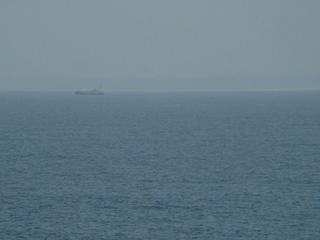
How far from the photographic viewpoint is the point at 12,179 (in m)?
54.5

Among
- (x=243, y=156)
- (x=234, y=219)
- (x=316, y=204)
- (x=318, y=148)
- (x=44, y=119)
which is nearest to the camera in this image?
(x=234, y=219)

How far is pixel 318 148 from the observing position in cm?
7662

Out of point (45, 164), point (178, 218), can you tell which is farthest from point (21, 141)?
point (178, 218)

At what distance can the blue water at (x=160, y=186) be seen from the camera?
3975cm

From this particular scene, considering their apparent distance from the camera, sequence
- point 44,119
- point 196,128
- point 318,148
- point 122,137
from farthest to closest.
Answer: point 44,119 → point 196,128 → point 122,137 → point 318,148

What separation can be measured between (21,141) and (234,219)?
47.6 metres

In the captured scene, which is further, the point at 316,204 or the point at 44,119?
the point at 44,119

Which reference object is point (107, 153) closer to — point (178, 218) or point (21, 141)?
point (21, 141)

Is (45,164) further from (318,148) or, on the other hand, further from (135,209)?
(318,148)

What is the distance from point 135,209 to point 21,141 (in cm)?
4339

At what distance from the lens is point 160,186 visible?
170 feet

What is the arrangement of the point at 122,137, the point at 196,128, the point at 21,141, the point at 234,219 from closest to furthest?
1. the point at 234,219
2. the point at 21,141
3. the point at 122,137
4. the point at 196,128

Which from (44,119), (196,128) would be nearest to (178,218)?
(196,128)

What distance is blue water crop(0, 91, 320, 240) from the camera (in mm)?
39750
